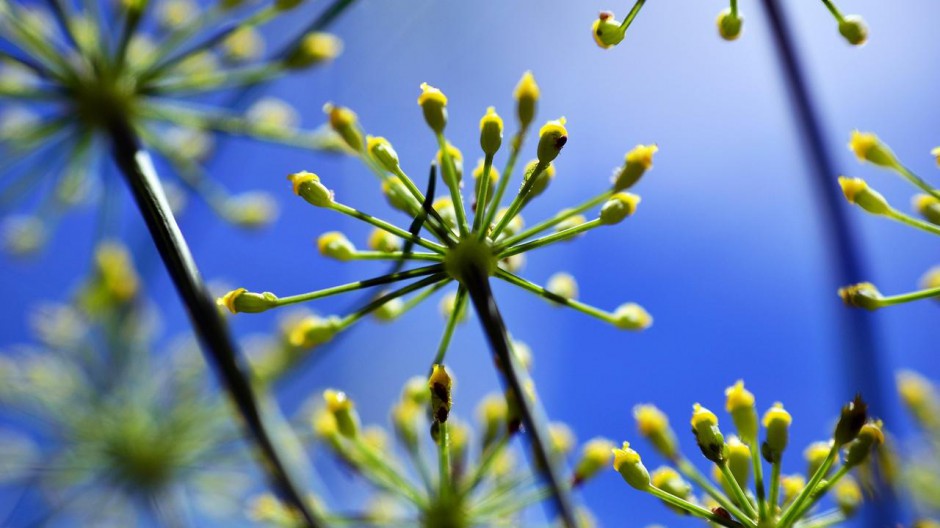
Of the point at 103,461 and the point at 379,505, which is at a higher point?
the point at 103,461

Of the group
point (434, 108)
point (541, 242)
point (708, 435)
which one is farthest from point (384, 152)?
point (708, 435)

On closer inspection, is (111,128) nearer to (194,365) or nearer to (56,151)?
(56,151)

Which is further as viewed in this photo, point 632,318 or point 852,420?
point 632,318

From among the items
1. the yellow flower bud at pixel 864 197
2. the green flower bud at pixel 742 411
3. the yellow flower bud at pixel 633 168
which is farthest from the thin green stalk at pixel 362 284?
the yellow flower bud at pixel 864 197

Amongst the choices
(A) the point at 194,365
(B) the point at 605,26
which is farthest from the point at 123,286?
(B) the point at 605,26

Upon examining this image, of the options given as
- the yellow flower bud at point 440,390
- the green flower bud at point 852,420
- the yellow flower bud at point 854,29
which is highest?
the yellow flower bud at point 854,29

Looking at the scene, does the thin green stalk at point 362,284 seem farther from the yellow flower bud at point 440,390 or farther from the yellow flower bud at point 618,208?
the yellow flower bud at point 618,208

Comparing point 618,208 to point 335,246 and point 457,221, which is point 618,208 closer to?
point 457,221
